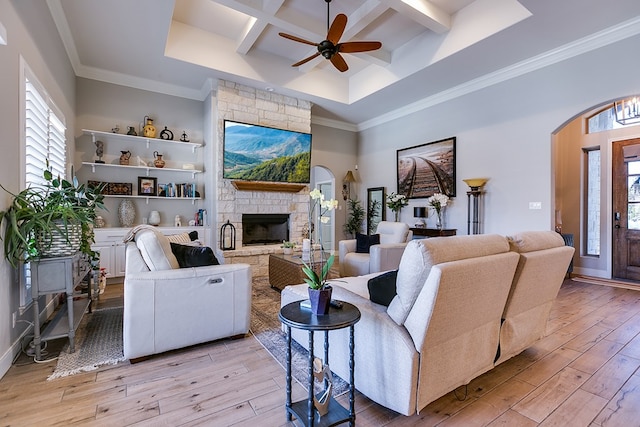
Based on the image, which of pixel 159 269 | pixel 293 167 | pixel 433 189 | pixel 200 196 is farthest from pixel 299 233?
pixel 159 269

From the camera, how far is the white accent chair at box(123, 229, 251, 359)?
231 cm

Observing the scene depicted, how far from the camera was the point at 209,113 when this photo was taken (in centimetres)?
553

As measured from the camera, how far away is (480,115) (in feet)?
17.3

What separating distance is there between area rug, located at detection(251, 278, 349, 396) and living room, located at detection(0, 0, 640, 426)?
1814 millimetres

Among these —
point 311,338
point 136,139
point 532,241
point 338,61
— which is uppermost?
point 338,61

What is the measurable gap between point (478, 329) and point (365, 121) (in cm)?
644

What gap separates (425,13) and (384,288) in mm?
3869

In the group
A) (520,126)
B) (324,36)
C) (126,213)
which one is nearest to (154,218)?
(126,213)

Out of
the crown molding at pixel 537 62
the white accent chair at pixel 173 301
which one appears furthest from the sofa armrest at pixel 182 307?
the crown molding at pixel 537 62

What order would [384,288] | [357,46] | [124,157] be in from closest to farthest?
1. [384,288]
2. [357,46]
3. [124,157]

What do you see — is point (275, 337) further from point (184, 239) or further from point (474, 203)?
point (474, 203)

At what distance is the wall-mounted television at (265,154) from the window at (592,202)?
526 cm

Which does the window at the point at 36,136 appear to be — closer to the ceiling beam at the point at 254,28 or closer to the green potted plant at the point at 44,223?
the green potted plant at the point at 44,223

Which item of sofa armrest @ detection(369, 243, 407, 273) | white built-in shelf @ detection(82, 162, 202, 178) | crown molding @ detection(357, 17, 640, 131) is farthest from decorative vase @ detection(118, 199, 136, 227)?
crown molding @ detection(357, 17, 640, 131)
